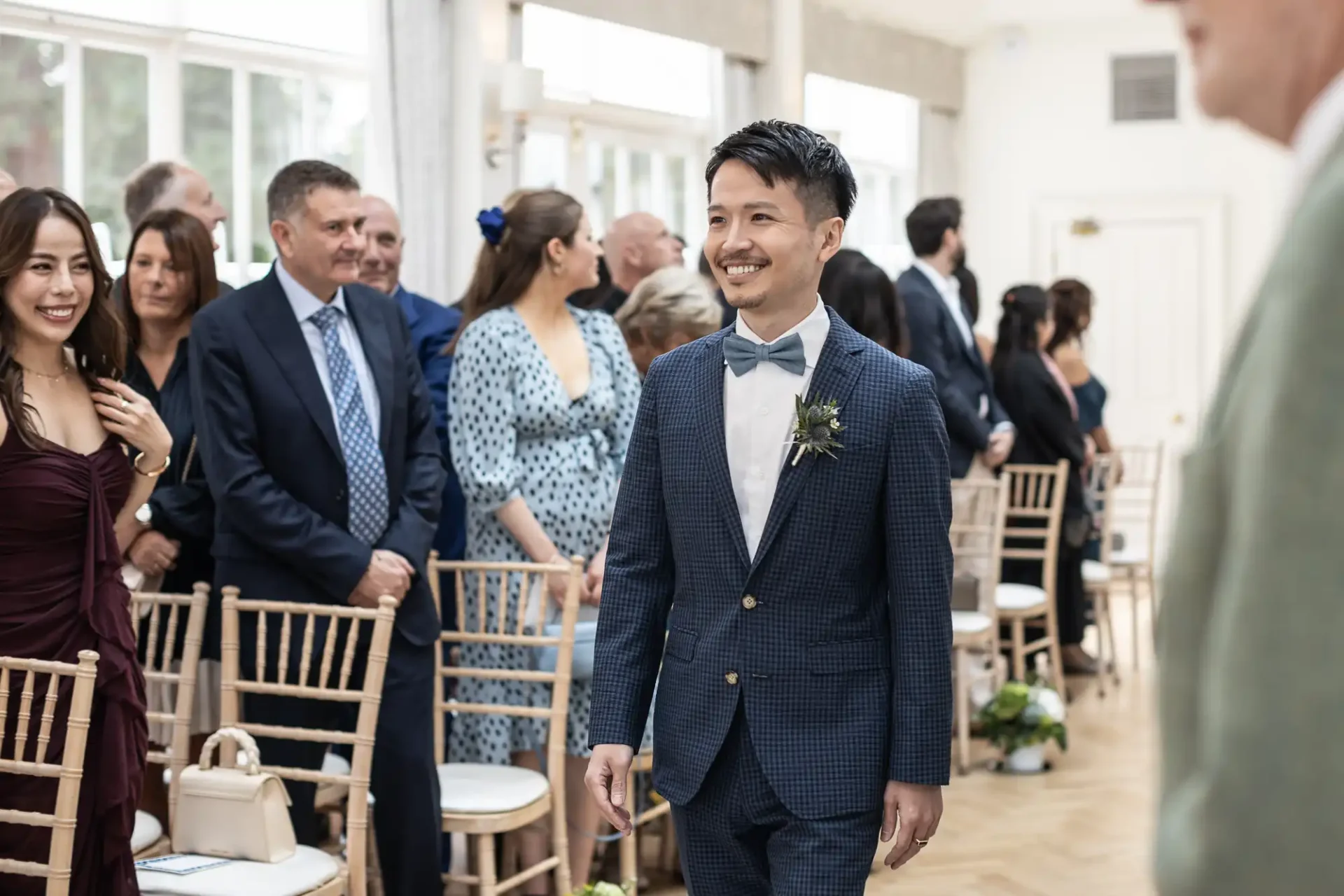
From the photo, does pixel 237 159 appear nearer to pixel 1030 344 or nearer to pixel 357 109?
pixel 357 109

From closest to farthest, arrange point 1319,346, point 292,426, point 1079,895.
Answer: point 1319,346, point 292,426, point 1079,895

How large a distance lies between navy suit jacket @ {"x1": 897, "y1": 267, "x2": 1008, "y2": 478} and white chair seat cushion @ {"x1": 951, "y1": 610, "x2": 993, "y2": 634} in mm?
553

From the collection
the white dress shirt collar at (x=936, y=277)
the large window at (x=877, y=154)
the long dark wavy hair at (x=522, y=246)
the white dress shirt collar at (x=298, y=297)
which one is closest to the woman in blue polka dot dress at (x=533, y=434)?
the long dark wavy hair at (x=522, y=246)

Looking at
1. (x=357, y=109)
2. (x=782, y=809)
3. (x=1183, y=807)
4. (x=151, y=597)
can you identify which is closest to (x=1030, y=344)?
Answer: (x=357, y=109)

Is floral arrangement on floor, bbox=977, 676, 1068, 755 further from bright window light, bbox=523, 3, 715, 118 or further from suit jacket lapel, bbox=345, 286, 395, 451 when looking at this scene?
bright window light, bbox=523, 3, 715, 118

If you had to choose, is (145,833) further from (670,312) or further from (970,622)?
(970,622)

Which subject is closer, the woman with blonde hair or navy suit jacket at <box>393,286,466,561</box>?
the woman with blonde hair

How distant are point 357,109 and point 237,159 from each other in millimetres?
769

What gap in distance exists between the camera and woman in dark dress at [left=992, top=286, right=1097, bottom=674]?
6.71m

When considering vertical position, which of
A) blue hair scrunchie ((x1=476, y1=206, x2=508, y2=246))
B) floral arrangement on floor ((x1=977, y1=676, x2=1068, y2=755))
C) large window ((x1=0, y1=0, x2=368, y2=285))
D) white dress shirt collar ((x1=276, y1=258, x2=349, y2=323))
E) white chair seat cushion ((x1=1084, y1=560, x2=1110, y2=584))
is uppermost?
large window ((x1=0, y1=0, x2=368, y2=285))

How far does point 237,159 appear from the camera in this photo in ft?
22.2

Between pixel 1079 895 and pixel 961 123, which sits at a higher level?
pixel 961 123

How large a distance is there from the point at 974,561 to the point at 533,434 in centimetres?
252

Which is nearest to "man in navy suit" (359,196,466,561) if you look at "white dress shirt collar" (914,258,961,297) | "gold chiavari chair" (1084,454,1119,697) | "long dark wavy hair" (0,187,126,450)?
"long dark wavy hair" (0,187,126,450)
